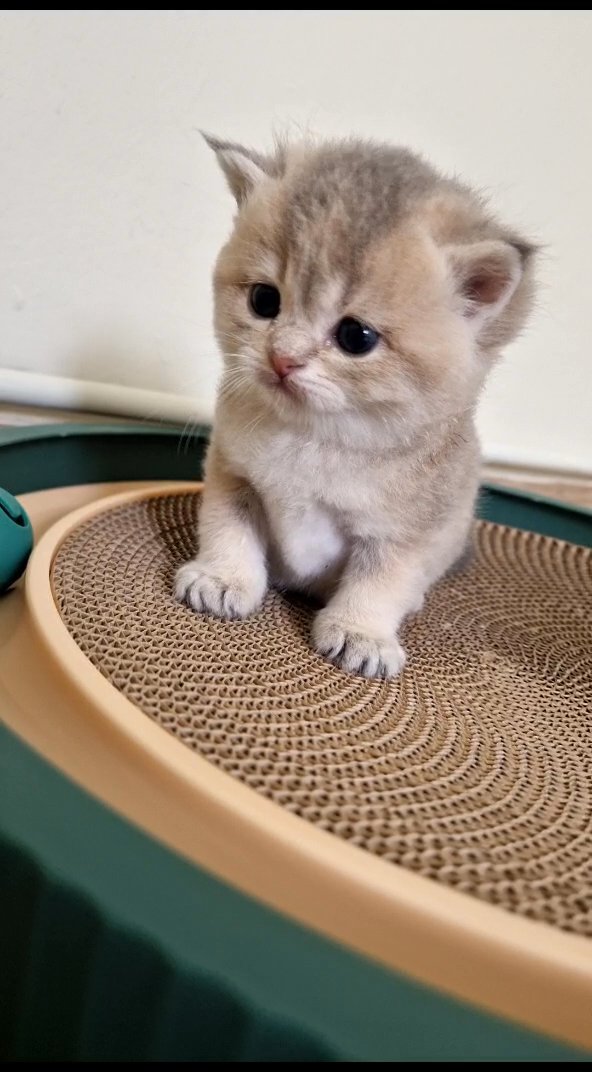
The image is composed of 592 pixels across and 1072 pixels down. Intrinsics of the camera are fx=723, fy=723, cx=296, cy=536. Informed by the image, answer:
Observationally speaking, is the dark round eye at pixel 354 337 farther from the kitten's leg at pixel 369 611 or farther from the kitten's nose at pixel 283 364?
the kitten's leg at pixel 369 611

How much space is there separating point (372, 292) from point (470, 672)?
1.39 ft

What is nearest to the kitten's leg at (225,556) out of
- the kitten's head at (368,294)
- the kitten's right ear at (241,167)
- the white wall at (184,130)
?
the kitten's head at (368,294)

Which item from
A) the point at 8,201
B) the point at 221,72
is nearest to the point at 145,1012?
the point at 8,201

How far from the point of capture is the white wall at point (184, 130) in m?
1.21

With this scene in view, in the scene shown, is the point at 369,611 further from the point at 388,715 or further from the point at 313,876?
the point at 313,876

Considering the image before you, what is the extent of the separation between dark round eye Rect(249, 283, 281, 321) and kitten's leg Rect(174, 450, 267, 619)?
0.60ft

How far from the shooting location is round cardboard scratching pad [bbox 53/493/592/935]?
1.60 ft

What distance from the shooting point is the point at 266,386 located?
68 centimetres

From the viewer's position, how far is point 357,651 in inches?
28.6

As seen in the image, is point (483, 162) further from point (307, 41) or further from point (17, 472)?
point (17, 472)

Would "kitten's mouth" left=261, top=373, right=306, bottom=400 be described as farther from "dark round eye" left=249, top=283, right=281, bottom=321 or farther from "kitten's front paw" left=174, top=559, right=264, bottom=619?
"kitten's front paw" left=174, top=559, right=264, bottom=619

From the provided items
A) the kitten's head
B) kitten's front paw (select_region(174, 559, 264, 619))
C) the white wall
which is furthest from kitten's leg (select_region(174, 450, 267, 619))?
the white wall

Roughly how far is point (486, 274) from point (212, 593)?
41 centimetres

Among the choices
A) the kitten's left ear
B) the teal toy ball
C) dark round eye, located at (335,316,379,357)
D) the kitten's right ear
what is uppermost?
the kitten's right ear
